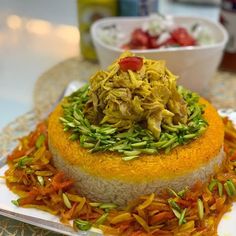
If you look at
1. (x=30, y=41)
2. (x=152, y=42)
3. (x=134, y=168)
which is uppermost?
(x=134, y=168)

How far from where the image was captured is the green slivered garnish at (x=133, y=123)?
124 centimetres

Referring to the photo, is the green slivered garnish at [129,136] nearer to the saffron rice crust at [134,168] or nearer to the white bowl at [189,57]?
the saffron rice crust at [134,168]

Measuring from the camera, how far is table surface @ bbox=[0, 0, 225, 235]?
7.26ft

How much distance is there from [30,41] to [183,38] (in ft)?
3.61

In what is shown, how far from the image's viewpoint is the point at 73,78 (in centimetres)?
231

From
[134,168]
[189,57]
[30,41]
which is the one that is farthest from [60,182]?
[30,41]

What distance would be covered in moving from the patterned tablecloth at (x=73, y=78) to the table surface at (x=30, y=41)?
6cm

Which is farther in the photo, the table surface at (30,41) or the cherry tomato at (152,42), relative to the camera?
the table surface at (30,41)

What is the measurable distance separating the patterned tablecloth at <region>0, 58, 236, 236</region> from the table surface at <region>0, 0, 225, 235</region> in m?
0.06

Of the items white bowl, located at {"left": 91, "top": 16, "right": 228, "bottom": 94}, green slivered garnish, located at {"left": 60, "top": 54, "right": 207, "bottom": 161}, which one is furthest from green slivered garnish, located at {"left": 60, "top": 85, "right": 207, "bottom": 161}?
white bowl, located at {"left": 91, "top": 16, "right": 228, "bottom": 94}

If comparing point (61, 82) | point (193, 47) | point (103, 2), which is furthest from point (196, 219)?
point (103, 2)

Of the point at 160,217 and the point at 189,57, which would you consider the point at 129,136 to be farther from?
the point at 189,57

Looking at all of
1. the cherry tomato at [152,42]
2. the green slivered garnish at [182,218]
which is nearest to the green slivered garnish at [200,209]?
the green slivered garnish at [182,218]

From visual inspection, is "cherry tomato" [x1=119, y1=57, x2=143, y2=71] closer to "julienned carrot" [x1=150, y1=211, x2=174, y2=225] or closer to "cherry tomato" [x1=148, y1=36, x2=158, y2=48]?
"julienned carrot" [x1=150, y1=211, x2=174, y2=225]
